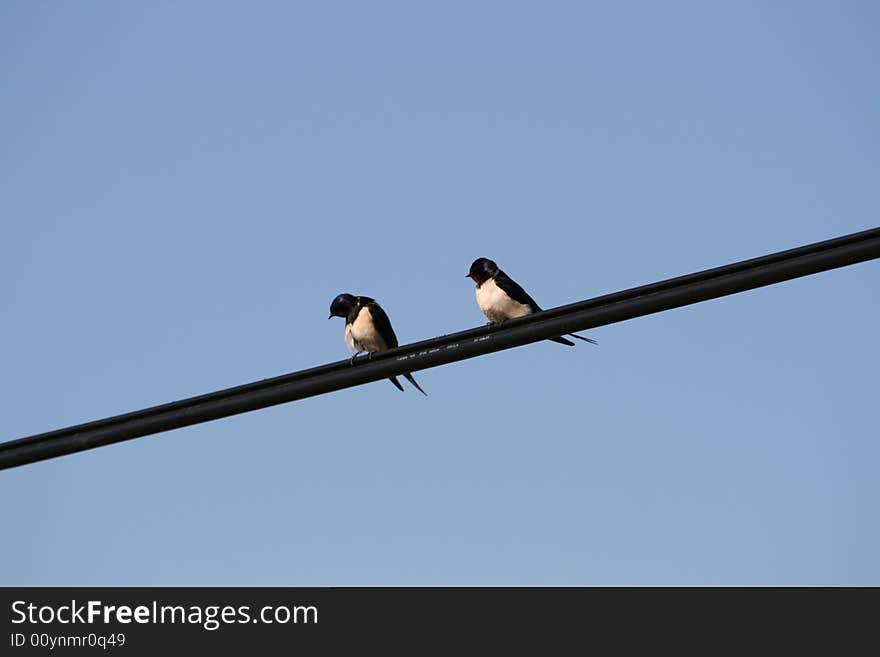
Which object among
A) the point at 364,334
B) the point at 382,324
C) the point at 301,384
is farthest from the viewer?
the point at 382,324

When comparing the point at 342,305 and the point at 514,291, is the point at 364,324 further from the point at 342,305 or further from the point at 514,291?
the point at 514,291

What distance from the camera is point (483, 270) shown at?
10.8 metres

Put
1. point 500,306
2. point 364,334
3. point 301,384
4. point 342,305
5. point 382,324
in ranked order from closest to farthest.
Result: 1. point 301,384
2. point 500,306
3. point 364,334
4. point 382,324
5. point 342,305

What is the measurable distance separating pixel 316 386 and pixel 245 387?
0.32m

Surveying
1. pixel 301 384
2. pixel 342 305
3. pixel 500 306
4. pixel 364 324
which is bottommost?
pixel 301 384

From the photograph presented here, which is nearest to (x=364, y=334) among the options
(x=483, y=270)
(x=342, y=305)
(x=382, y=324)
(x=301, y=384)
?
(x=382, y=324)

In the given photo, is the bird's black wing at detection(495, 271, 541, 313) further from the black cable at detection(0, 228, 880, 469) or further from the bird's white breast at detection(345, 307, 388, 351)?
the black cable at detection(0, 228, 880, 469)

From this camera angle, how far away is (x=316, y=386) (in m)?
5.22

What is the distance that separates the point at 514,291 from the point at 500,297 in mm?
163

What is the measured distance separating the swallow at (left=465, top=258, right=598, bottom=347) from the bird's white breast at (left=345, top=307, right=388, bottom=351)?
40.0 inches

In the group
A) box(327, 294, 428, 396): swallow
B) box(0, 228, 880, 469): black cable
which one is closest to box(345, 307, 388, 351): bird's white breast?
box(327, 294, 428, 396): swallow

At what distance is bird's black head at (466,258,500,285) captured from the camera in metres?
10.8
